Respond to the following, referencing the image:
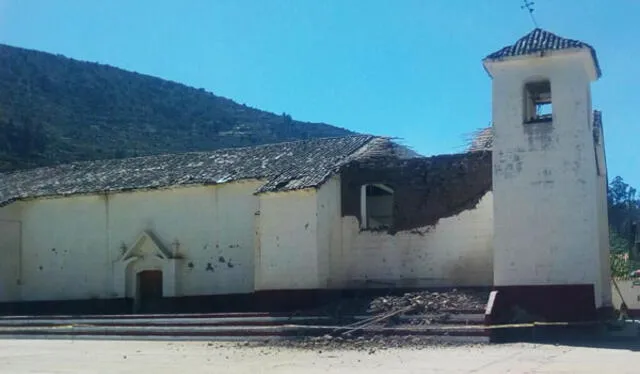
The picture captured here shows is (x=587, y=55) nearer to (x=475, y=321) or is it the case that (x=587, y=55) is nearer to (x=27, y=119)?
(x=475, y=321)

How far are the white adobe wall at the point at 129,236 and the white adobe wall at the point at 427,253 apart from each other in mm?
3590

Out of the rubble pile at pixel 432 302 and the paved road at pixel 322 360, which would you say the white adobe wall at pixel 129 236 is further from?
the paved road at pixel 322 360

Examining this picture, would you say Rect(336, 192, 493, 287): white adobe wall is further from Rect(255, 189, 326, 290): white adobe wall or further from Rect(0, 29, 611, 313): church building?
Rect(255, 189, 326, 290): white adobe wall

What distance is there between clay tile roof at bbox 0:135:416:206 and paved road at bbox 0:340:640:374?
310 inches

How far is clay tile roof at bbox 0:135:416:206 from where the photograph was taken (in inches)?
981

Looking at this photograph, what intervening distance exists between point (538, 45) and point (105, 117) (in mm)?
41429

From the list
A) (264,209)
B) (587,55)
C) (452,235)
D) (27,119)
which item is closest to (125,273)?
(264,209)

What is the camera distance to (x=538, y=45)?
19.6 meters

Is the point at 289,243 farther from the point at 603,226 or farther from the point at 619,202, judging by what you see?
the point at 619,202

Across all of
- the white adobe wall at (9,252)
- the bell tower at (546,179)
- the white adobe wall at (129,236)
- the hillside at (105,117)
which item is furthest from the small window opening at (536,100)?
the hillside at (105,117)

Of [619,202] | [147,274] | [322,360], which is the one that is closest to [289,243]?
[147,274]

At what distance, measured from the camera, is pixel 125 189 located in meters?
27.9

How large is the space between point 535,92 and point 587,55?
152 centimetres

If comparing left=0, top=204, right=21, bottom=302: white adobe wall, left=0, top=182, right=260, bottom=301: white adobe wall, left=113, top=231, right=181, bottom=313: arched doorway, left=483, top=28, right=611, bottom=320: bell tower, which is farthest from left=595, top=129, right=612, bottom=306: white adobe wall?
left=0, top=204, right=21, bottom=302: white adobe wall
